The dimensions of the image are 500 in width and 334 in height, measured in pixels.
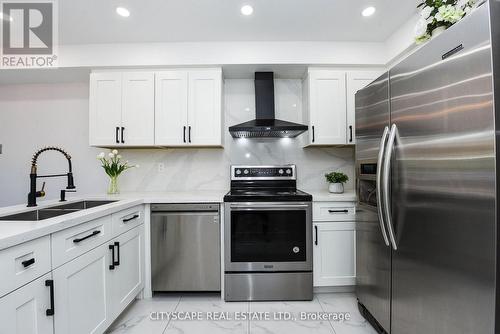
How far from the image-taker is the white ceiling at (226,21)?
1980 mm

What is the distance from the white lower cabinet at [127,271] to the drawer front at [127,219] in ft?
0.15

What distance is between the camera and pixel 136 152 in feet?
9.66

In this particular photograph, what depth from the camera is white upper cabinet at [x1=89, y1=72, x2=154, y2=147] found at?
101 inches

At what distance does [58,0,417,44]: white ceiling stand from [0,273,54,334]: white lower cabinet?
2.05 metres

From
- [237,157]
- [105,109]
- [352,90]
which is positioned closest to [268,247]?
[237,157]

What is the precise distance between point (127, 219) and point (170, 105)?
125cm

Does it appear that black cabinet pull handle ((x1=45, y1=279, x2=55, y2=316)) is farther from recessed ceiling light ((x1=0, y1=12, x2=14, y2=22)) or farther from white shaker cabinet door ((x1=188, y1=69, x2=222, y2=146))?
recessed ceiling light ((x1=0, y1=12, x2=14, y2=22))

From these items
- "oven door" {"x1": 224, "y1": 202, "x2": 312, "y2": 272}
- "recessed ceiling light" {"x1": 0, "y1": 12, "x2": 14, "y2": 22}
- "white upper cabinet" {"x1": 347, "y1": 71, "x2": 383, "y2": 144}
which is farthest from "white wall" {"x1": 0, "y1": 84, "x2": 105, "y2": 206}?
"white upper cabinet" {"x1": 347, "y1": 71, "x2": 383, "y2": 144}

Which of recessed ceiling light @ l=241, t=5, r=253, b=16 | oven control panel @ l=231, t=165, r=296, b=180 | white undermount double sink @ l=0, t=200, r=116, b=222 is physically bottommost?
white undermount double sink @ l=0, t=200, r=116, b=222

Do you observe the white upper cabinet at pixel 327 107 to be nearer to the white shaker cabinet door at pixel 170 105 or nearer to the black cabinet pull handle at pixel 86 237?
the white shaker cabinet door at pixel 170 105

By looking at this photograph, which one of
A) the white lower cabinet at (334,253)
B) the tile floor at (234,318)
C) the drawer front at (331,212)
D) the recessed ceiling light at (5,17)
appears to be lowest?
the tile floor at (234,318)

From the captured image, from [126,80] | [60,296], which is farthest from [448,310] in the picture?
[126,80]

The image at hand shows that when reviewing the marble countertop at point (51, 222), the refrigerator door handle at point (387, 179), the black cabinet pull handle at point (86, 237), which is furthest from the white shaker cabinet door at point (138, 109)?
the refrigerator door handle at point (387, 179)

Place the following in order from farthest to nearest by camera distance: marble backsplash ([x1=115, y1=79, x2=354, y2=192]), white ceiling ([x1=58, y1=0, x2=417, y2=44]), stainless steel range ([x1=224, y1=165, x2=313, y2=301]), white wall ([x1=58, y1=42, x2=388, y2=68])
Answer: marble backsplash ([x1=115, y1=79, x2=354, y2=192]) < white wall ([x1=58, y1=42, x2=388, y2=68]) < stainless steel range ([x1=224, y1=165, x2=313, y2=301]) < white ceiling ([x1=58, y1=0, x2=417, y2=44])
